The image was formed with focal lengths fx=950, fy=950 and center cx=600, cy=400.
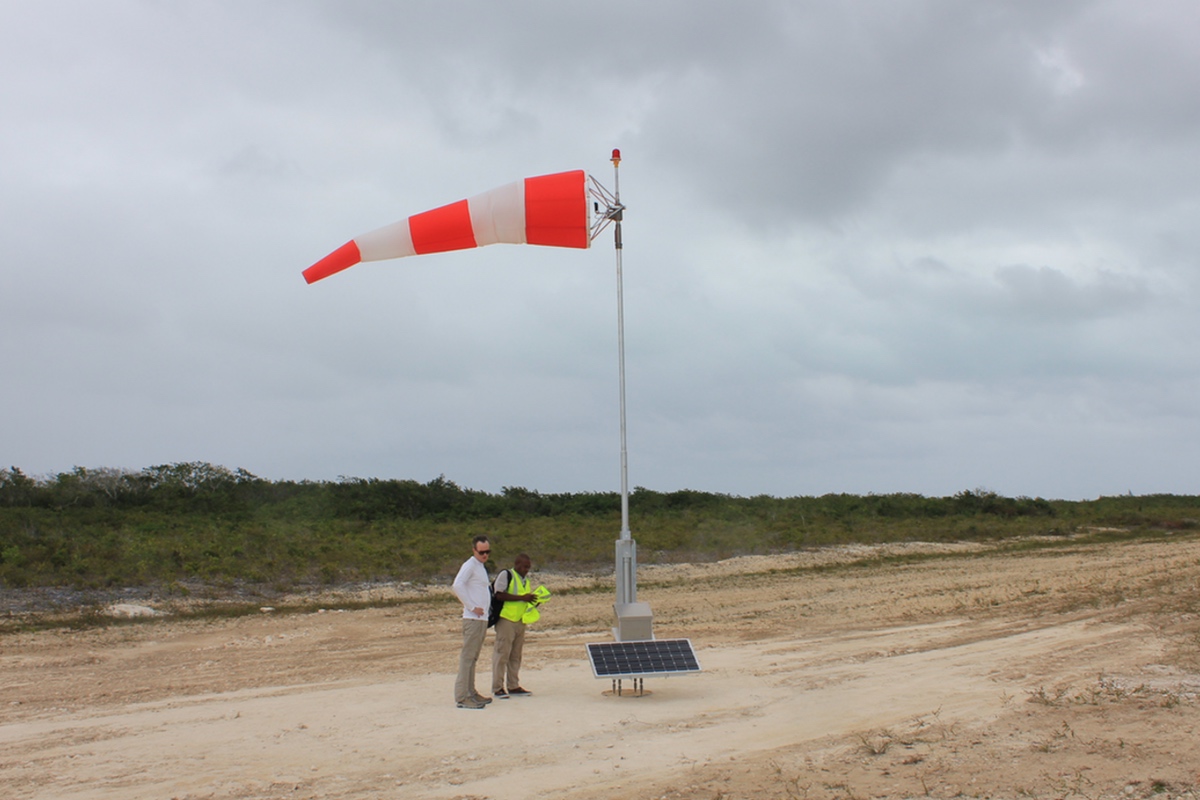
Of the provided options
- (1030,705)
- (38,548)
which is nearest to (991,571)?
(1030,705)

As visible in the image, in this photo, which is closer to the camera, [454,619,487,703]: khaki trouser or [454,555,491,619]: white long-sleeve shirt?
[454,619,487,703]: khaki trouser

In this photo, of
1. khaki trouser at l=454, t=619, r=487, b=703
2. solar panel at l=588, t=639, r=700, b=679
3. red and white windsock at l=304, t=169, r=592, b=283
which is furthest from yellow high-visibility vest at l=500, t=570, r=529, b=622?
red and white windsock at l=304, t=169, r=592, b=283

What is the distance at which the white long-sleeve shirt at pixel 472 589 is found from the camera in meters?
9.45

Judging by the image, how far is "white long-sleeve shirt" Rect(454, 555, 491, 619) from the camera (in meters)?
9.45

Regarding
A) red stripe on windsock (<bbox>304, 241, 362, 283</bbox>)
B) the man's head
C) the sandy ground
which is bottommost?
the sandy ground

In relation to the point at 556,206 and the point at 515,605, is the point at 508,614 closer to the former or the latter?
the point at 515,605

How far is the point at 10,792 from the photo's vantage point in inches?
276

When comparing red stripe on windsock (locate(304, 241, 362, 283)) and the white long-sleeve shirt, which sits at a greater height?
red stripe on windsock (locate(304, 241, 362, 283))

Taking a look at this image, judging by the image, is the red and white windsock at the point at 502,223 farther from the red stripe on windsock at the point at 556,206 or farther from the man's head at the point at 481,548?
the man's head at the point at 481,548

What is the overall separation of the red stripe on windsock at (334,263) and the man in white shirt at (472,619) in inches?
154

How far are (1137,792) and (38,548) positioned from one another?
76.5 ft

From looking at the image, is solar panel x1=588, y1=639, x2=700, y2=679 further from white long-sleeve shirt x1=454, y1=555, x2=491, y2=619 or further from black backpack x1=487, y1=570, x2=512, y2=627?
white long-sleeve shirt x1=454, y1=555, x2=491, y2=619

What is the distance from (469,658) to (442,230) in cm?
487

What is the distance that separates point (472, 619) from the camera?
9.46 m
